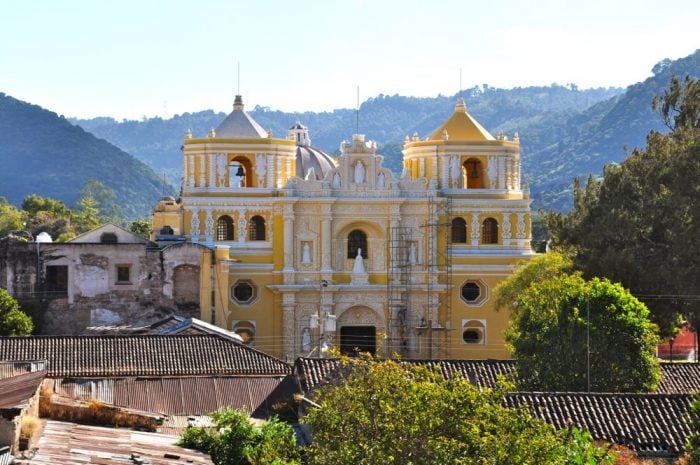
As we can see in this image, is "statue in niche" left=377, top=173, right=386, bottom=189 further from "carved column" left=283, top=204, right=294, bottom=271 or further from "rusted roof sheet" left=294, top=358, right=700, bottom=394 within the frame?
"rusted roof sheet" left=294, top=358, right=700, bottom=394

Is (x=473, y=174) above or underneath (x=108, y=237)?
above

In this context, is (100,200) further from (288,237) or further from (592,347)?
(592,347)

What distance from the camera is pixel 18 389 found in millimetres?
24188

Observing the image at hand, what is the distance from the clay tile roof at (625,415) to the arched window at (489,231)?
29.2 meters

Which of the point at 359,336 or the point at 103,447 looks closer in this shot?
the point at 103,447

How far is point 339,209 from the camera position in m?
56.8

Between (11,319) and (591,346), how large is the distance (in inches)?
711

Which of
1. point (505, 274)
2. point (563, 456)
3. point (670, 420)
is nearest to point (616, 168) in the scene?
point (505, 274)

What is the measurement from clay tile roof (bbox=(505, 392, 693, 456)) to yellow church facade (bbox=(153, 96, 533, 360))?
26951mm

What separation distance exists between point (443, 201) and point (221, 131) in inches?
314

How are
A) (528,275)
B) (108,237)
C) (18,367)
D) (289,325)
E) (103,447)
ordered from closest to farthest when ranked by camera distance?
(103,447) → (18,367) → (528,275) → (108,237) → (289,325)

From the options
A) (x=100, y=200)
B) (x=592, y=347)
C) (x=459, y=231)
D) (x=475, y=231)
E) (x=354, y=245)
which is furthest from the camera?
(x=100, y=200)

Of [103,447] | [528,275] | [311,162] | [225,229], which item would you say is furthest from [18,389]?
[311,162]

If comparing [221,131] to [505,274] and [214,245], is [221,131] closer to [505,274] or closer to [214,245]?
[214,245]
